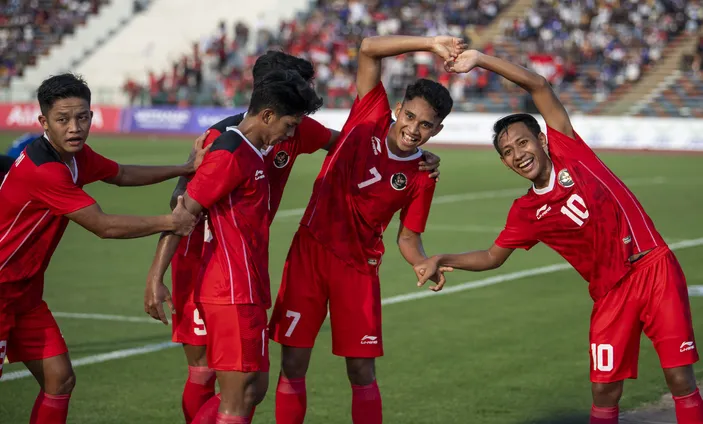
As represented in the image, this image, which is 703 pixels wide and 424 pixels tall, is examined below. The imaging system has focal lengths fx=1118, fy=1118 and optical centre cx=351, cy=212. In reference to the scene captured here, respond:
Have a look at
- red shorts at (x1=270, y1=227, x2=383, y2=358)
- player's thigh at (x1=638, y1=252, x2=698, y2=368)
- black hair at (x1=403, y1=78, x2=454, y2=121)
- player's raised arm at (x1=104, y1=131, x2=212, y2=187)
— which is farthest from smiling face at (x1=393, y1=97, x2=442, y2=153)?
player's thigh at (x1=638, y1=252, x2=698, y2=368)

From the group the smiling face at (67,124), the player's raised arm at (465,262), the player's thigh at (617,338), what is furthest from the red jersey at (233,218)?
the player's thigh at (617,338)

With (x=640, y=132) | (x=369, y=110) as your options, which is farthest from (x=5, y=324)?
(x=640, y=132)

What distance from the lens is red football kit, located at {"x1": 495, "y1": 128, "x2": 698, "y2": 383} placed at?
618 cm

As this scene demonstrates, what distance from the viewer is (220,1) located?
5450 cm

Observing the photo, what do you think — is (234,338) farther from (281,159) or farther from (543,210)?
(543,210)

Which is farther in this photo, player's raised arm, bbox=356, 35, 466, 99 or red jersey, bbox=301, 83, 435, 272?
red jersey, bbox=301, 83, 435, 272

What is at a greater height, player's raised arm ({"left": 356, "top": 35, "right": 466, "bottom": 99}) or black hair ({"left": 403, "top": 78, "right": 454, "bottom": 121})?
player's raised arm ({"left": 356, "top": 35, "right": 466, "bottom": 99})

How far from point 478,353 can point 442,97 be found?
12.1ft

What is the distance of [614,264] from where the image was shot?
631 cm

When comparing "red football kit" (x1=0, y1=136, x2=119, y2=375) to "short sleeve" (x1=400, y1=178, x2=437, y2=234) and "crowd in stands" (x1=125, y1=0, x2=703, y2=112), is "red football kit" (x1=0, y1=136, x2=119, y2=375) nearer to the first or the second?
"short sleeve" (x1=400, y1=178, x2=437, y2=234)

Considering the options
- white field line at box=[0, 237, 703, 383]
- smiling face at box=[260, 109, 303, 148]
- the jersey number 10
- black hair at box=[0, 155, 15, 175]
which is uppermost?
smiling face at box=[260, 109, 303, 148]

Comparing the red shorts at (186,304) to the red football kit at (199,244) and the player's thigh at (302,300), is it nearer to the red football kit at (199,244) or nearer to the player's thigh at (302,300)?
the red football kit at (199,244)

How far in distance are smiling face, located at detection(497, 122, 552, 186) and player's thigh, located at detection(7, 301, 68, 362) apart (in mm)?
2747

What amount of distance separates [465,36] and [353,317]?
38382mm
